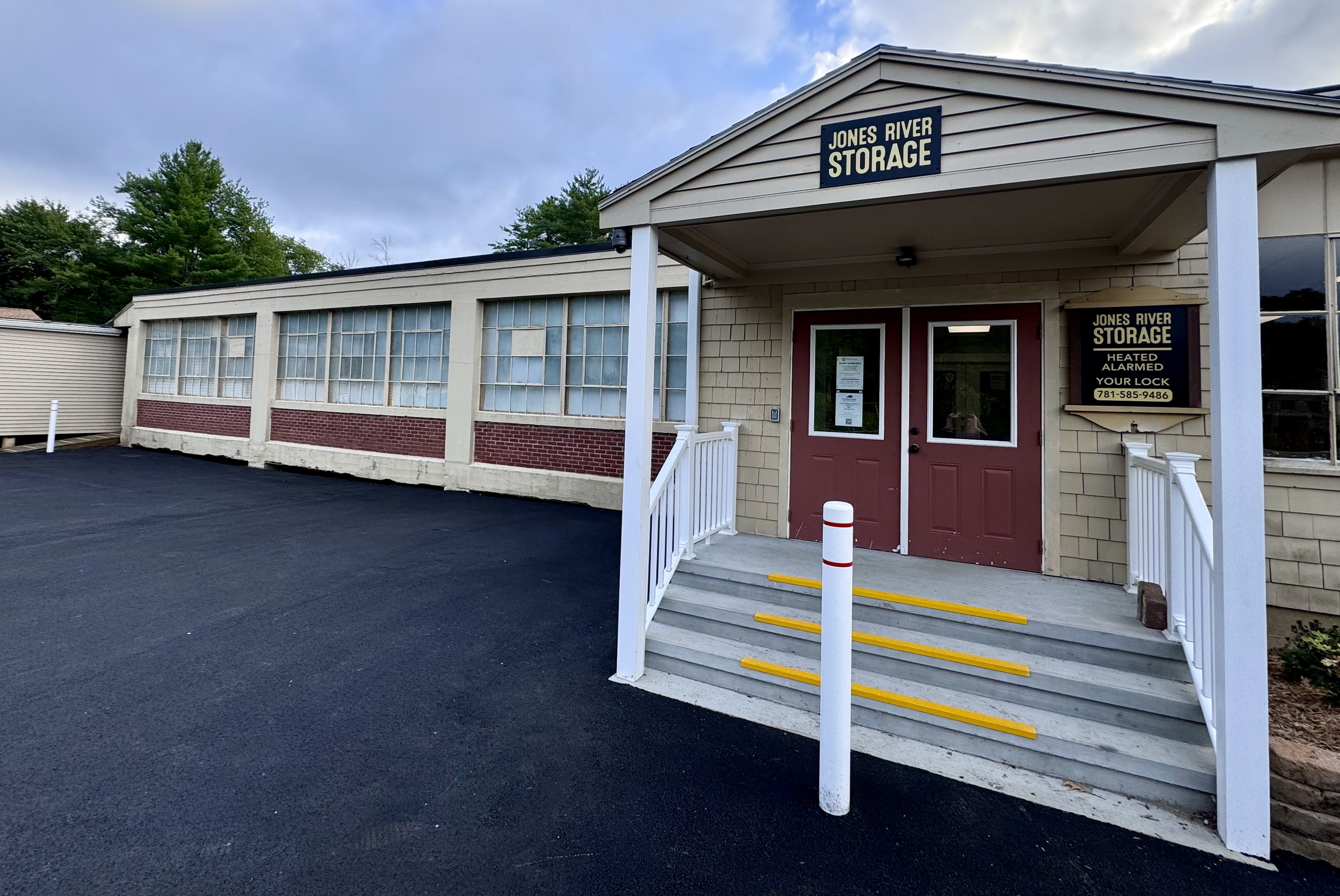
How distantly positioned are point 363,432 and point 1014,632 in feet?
34.4

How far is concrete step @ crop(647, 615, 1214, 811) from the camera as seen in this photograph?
→ 233cm

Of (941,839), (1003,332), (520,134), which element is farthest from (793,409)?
(520,134)

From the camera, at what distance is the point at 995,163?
8.48ft

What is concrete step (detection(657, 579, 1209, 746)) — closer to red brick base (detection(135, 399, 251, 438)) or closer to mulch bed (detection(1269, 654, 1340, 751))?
mulch bed (detection(1269, 654, 1340, 751))

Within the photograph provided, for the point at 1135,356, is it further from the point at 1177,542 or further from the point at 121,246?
the point at 121,246

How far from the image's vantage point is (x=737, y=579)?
3.81m

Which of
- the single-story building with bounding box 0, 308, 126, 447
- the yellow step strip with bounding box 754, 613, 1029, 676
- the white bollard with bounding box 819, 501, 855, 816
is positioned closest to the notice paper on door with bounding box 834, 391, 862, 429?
the yellow step strip with bounding box 754, 613, 1029, 676

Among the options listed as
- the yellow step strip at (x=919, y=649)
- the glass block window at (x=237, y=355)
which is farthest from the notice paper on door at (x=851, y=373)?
the glass block window at (x=237, y=355)

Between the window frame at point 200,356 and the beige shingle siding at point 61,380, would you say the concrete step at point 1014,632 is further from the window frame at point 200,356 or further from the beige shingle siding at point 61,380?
the beige shingle siding at point 61,380

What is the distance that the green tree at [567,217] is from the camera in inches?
1043

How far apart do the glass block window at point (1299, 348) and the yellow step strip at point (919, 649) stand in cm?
263

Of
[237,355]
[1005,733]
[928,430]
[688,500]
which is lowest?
[1005,733]

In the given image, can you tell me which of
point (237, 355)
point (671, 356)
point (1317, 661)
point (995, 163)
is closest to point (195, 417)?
point (237, 355)

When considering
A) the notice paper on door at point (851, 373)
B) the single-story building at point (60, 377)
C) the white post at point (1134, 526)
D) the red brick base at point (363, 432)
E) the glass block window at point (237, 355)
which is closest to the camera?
the white post at point (1134, 526)
